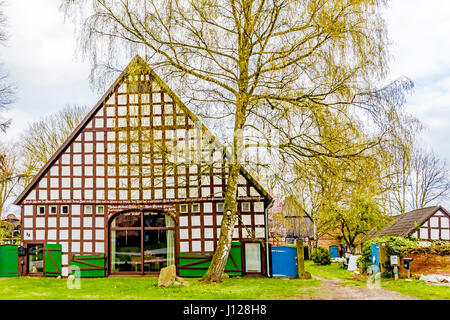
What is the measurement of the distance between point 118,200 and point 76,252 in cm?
238

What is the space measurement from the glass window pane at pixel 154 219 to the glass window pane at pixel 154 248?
26cm

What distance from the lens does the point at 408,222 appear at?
22422 millimetres

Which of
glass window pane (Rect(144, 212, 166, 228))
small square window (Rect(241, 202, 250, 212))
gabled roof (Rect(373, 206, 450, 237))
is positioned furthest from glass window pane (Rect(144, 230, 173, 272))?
gabled roof (Rect(373, 206, 450, 237))

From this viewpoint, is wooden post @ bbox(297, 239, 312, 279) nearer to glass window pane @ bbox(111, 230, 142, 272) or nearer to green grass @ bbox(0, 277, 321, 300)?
green grass @ bbox(0, 277, 321, 300)

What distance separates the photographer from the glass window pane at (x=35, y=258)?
17672 mm

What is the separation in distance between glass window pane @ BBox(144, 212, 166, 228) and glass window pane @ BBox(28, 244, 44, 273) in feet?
13.2

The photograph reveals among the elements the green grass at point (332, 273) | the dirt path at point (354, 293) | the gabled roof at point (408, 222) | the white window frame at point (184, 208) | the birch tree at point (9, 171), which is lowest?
the green grass at point (332, 273)

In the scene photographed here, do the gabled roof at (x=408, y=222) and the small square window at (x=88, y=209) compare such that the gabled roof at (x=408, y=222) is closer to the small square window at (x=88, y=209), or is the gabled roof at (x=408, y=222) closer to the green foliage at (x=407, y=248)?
the green foliage at (x=407, y=248)

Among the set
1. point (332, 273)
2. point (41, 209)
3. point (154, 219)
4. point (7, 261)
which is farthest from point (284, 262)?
point (7, 261)

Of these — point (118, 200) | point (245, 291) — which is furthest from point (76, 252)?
point (245, 291)

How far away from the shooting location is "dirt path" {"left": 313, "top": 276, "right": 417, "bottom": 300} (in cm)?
1129

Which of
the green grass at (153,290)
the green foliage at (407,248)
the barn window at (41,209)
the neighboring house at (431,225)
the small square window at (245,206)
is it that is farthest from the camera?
the neighboring house at (431,225)

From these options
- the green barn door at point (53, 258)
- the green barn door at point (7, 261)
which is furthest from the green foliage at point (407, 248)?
the green barn door at point (7, 261)

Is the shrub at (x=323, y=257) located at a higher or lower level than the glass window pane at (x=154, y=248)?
Answer: lower
